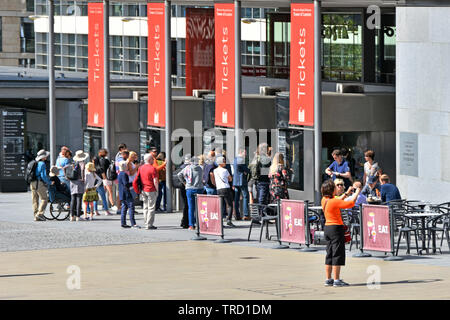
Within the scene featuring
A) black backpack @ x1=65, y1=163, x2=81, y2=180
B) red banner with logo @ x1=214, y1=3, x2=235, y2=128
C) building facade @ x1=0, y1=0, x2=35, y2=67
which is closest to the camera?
black backpack @ x1=65, y1=163, x2=81, y2=180

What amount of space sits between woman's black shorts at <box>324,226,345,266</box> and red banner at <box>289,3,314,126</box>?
7.72 meters

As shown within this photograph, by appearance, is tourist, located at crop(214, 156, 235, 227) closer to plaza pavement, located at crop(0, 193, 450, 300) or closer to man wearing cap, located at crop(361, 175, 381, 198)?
plaza pavement, located at crop(0, 193, 450, 300)

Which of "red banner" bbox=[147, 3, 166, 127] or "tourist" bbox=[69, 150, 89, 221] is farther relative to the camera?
"red banner" bbox=[147, 3, 166, 127]

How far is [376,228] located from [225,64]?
29.2ft

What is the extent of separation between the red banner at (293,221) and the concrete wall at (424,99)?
5471mm

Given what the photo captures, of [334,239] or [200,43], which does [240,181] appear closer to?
[200,43]

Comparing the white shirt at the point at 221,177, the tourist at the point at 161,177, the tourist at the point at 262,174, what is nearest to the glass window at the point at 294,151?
the tourist at the point at 262,174

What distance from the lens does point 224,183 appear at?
24891 millimetres

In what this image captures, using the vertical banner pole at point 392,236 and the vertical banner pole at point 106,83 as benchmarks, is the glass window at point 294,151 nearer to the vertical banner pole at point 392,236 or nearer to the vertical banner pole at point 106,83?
the vertical banner pole at point 106,83

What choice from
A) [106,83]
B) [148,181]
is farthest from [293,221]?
[106,83]

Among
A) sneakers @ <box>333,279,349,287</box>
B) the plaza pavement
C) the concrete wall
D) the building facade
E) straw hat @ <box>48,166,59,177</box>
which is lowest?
the plaza pavement

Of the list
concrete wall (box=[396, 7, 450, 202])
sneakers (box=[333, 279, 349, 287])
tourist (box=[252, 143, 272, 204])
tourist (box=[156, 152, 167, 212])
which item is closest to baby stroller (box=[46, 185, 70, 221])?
tourist (box=[156, 152, 167, 212])

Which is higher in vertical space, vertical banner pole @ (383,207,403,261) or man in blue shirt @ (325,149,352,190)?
man in blue shirt @ (325,149,352,190)

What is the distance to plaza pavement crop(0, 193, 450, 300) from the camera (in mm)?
15953
